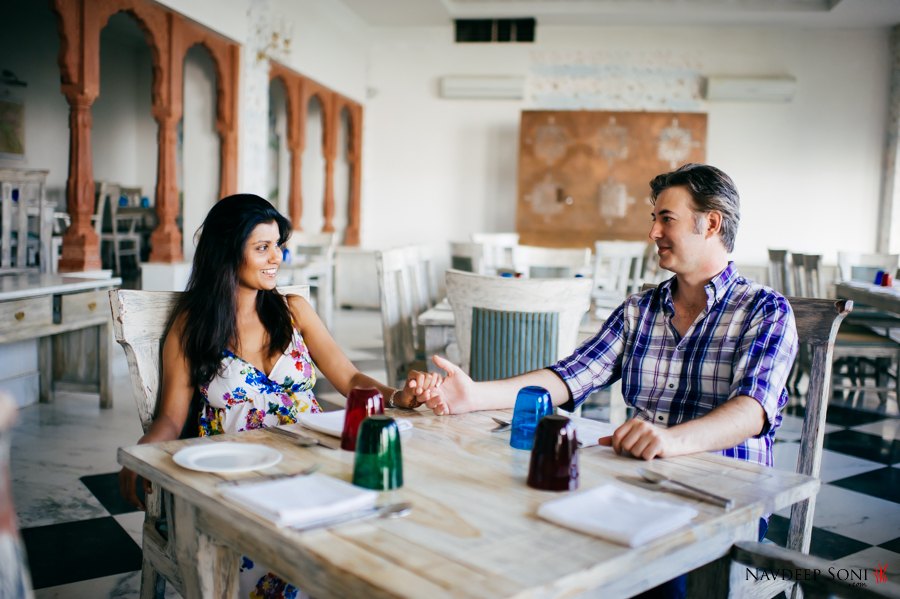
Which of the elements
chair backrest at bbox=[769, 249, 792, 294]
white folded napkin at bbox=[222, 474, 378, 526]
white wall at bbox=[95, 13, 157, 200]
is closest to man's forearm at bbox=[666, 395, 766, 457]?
white folded napkin at bbox=[222, 474, 378, 526]

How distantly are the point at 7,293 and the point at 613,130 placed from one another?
6.48m

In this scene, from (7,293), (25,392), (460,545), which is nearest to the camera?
(460,545)

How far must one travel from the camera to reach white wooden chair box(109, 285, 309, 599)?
5.22 feet

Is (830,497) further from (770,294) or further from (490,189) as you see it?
(490,189)

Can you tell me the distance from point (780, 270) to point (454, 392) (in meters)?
4.71

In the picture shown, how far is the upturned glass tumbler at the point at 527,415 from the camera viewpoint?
1427mm

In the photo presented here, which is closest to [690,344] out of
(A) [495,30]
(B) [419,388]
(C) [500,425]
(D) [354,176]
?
(C) [500,425]

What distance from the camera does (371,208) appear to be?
9484 mm

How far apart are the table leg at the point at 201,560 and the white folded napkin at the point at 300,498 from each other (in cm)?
12

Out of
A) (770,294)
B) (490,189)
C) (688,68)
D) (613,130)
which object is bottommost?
(770,294)

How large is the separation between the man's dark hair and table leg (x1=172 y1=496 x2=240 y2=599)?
49.2 inches

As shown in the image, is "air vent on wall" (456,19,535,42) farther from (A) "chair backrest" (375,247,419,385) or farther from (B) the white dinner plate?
(B) the white dinner plate

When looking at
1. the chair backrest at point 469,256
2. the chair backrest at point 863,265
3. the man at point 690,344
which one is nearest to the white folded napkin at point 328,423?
the man at point 690,344

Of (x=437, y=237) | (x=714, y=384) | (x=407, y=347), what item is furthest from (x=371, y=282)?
(x=714, y=384)
